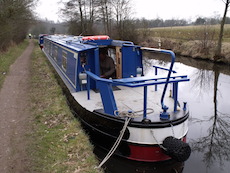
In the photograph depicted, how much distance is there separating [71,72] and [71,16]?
22.4m

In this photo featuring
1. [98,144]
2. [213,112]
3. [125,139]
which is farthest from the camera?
[213,112]

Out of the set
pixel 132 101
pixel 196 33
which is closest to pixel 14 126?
pixel 132 101

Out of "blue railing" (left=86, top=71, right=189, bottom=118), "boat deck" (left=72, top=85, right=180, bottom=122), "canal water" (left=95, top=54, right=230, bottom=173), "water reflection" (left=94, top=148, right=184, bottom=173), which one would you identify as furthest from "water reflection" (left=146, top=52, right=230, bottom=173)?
"blue railing" (left=86, top=71, right=189, bottom=118)

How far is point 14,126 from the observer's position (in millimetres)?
5230

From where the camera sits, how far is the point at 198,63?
16.6 meters

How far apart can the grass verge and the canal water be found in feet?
2.23

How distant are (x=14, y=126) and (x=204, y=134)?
4.57 meters

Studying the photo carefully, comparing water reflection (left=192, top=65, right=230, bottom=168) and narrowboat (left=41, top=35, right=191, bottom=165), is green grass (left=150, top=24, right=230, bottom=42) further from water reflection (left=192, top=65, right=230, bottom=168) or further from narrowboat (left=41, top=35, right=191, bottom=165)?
narrowboat (left=41, top=35, right=191, bottom=165)

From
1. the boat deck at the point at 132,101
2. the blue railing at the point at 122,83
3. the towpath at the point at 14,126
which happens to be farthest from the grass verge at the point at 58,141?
the blue railing at the point at 122,83

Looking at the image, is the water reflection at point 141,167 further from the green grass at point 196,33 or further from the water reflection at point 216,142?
the green grass at point 196,33

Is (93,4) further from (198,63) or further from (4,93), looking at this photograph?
(4,93)

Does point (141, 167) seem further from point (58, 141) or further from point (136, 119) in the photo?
point (58, 141)

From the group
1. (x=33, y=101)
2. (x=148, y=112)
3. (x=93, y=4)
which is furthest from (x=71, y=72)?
(x=93, y=4)

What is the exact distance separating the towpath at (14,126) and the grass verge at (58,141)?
0.18 m
